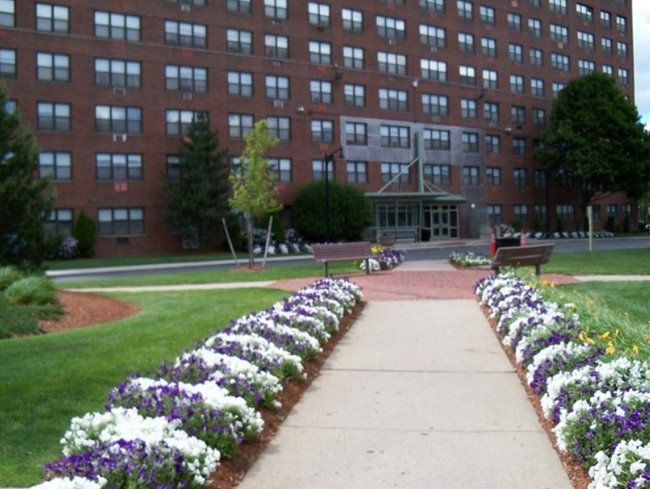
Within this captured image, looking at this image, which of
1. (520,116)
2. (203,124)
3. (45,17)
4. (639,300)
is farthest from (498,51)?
(639,300)

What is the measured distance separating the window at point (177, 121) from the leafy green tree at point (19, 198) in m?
28.6

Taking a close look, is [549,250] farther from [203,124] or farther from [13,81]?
[13,81]

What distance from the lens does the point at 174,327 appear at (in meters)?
10.6

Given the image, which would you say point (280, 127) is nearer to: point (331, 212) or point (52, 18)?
point (331, 212)

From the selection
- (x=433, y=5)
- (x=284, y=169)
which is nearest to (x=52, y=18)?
(x=284, y=169)

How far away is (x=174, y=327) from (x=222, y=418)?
5.68m

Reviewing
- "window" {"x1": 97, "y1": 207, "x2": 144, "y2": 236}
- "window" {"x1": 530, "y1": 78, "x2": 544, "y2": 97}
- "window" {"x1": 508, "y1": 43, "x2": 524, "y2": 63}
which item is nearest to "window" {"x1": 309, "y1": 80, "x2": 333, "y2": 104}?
Answer: "window" {"x1": 97, "y1": 207, "x2": 144, "y2": 236}

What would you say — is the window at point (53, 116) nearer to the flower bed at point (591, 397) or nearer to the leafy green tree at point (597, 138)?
the flower bed at point (591, 397)

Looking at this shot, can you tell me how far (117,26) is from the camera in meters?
42.6

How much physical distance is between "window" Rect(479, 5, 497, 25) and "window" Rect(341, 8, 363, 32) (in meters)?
13.0

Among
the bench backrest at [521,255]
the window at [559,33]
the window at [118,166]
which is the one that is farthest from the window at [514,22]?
the bench backrest at [521,255]

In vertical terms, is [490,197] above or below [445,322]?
above

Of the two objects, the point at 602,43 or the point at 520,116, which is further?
the point at 602,43

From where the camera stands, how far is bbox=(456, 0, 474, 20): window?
192 ft
